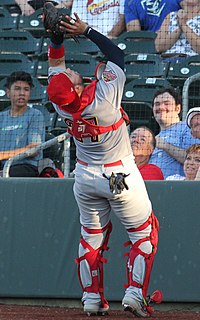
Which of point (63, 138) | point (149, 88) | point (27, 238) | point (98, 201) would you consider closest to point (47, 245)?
point (27, 238)

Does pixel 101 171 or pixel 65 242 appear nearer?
pixel 101 171

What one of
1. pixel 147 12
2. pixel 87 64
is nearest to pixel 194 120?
pixel 87 64

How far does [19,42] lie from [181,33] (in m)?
2.11

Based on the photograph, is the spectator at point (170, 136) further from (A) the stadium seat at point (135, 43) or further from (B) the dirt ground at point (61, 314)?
(A) the stadium seat at point (135, 43)

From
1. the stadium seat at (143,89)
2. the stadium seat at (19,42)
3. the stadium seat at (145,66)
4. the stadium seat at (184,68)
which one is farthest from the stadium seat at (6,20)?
the stadium seat at (184,68)

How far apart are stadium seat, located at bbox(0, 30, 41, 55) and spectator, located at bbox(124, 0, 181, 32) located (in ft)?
4.06

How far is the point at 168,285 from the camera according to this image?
→ 6617 millimetres

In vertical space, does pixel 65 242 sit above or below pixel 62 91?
below

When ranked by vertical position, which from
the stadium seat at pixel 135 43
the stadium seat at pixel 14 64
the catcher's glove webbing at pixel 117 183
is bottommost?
the catcher's glove webbing at pixel 117 183

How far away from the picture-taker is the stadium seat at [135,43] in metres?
9.45

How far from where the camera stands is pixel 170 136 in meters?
7.55

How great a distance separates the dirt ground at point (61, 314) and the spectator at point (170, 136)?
1.50m

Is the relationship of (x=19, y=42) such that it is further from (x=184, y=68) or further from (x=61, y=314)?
(x=61, y=314)

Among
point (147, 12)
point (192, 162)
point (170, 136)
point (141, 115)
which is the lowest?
point (192, 162)
